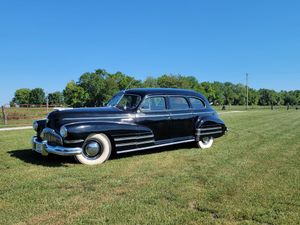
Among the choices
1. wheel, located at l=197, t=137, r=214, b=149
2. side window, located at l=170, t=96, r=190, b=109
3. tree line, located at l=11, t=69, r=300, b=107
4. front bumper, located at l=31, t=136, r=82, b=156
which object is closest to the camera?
front bumper, located at l=31, t=136, r=82, b=156

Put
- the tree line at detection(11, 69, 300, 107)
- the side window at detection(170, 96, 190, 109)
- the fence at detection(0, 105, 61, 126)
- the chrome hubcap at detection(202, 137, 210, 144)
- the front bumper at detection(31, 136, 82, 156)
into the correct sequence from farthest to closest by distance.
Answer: the tree line at detection(11, 69, 300, 107), the fence at detection(0, 105, 61, 126), the chrome hubcap at detection(202, 137, 210, 144), the side window at detection(170, 96, 190, 109), the front bumper at detection(31, 136, 82, 156)

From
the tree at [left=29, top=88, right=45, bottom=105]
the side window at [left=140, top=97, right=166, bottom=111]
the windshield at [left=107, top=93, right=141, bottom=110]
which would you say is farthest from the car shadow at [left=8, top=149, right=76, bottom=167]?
the tree at [left=29, top=88, right=45, bottom=105]

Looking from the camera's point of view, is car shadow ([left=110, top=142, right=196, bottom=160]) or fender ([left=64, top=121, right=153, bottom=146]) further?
car shadow ([left=110, top=142, right=196, bottom=160])

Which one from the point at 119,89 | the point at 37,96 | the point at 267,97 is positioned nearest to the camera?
the point at 119,89

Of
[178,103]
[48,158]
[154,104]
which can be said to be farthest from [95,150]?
[178,103]

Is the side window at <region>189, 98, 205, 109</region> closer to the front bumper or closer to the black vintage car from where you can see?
the black vintage car

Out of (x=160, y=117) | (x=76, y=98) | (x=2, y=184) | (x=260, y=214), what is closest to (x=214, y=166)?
(x=160, y=117)

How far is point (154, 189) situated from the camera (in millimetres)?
4930

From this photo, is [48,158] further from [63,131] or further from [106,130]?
[106,130]

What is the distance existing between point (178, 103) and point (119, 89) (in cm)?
8926

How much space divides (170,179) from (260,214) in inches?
73.8

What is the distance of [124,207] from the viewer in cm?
415

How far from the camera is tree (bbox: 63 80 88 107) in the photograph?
321ft

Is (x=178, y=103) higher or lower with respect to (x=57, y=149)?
higher
